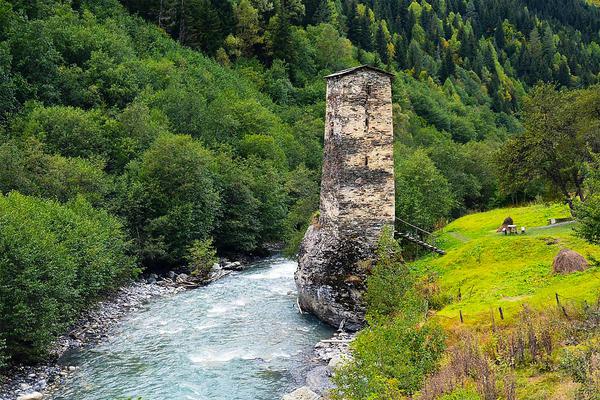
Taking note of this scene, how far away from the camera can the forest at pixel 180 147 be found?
2719 cm

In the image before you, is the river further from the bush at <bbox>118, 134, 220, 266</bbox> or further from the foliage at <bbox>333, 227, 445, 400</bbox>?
the bush at <bbox>118, 134, 220, 266</bbox>

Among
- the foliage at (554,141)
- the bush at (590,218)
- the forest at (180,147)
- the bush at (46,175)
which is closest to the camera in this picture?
the bush at (590,218)

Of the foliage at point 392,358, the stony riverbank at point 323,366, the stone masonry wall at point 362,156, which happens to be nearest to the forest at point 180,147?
the foliage at point 392,358

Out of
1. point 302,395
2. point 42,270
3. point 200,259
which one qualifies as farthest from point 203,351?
point 200,259

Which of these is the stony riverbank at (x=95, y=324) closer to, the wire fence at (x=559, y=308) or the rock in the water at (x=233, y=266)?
the rock in the water at (x=233, y=266)

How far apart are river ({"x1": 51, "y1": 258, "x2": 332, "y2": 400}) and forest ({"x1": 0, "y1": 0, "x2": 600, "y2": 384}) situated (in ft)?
9.63

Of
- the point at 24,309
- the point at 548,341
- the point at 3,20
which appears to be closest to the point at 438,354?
the point at 548,341

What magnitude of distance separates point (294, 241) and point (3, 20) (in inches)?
1371

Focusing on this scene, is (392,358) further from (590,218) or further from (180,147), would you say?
(180,147)

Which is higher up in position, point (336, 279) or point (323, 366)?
point (336, 279)

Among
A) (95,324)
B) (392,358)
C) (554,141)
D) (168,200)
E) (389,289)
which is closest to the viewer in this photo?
(392,358)

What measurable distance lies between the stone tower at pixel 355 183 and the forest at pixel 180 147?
944 cm

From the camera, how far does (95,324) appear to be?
28.7m

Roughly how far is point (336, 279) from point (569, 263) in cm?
1153
